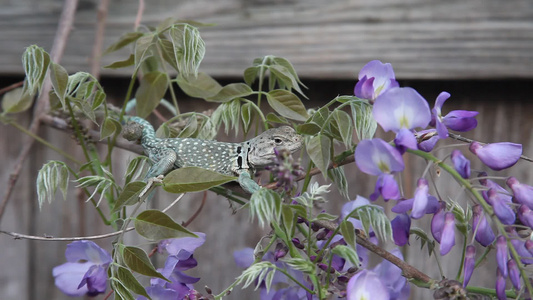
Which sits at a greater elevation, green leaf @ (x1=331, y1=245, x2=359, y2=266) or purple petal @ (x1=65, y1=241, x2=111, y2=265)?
green leaf @ (x1=331, y1=245, x2=359, y2=266)

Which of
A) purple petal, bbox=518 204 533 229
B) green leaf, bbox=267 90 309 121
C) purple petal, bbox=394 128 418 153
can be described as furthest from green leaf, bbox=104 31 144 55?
purple petal, bbox=518 204 533 229

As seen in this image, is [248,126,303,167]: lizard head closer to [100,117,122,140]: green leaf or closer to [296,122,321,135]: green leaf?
[296,122,321,135]: green leaf

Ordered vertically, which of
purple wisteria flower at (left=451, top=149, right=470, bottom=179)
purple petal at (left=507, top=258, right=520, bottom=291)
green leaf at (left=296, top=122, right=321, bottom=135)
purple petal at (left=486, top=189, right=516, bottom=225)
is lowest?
purple petal at (left=507, top=258, right=520, bottom=291)

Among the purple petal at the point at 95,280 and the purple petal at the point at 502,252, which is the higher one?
the purple petal at the point at 502,252

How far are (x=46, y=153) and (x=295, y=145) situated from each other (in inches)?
44.6

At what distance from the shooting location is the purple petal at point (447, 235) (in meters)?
0.63

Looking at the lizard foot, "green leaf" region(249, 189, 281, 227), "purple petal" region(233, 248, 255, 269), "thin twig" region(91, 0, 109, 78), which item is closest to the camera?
"green leaf" region(249, 189, 281, 227)

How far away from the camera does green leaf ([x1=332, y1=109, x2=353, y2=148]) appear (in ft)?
2.07

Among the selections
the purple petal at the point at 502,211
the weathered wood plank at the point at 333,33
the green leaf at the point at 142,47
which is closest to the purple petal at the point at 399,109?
the purple petal at the point at 502,211

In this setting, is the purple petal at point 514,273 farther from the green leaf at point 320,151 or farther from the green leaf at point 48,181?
the green leaf at point 48,181

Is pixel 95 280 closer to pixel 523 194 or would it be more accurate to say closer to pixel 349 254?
pixel 349 254

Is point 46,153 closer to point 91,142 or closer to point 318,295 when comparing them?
point 91,142

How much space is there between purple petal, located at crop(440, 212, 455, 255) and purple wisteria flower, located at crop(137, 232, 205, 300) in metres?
0.28

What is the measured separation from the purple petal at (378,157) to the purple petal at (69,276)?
0.45 m
